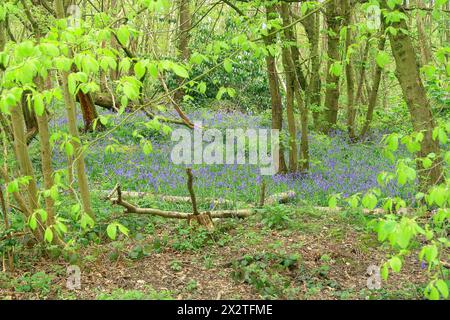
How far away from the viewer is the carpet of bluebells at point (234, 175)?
7.82 m

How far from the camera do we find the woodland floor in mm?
4555

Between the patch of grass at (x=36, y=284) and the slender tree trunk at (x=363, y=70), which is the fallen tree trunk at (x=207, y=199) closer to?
the patch of grass at (x=36, y=284)

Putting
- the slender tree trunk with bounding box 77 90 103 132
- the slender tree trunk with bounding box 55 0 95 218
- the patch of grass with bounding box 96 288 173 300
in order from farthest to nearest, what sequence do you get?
1. the slender tree trunk with bounding box 77 90 103 132
2. the slender tree trunk with bounding box 55 0 95 218
3. the patch of grass with bounding box 96 288 173 300

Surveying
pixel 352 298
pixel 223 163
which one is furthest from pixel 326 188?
pixel 352 298

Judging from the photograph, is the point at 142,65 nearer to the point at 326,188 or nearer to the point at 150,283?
the point at 150,283

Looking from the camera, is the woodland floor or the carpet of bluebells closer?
the woodland floor

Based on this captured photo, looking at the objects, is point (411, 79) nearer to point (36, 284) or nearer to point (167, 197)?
point (167, 197)

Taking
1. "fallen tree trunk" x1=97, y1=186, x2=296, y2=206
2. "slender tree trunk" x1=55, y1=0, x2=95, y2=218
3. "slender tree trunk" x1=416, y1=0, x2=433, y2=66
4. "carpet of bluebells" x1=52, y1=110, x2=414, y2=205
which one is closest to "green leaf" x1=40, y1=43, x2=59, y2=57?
"slender tree trunk" x1=55, y1=0, x2=95, y2=218

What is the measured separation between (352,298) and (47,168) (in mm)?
3129

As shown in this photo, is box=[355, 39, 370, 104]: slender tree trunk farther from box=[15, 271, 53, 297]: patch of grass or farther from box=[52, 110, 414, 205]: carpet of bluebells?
box=[15, 271, 53, 297]: patch of grass

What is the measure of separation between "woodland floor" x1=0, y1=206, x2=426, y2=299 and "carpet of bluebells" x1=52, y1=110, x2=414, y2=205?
1.54m

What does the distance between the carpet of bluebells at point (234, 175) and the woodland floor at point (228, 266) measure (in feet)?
5.05

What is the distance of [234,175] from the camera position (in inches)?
346

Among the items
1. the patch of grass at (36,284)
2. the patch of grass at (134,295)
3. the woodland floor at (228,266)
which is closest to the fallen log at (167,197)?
the woodland floor at (228,266)
